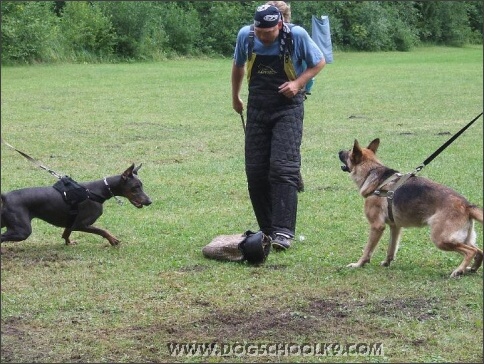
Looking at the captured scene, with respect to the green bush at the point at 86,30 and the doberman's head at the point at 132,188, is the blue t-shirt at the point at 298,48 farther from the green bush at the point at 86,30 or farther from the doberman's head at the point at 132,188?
the green bush at the point at 86,30

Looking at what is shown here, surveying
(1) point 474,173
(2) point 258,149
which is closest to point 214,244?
(2) point 258,149

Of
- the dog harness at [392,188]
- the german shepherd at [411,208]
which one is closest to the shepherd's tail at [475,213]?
the german shepherd at [411,208]

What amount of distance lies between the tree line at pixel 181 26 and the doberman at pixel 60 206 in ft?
40.0

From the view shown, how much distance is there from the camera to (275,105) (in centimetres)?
783

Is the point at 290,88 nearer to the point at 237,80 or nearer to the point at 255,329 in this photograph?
the point at 237,80

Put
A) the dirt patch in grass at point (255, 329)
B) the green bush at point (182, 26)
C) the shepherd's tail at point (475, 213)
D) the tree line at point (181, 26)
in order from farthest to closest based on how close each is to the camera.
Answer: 1. the green bush at point (182, 26)
2. the tree line at point (181, 26)
3. the shepherd's tail at point (475, 213)
4. the dirt patch in grass at point (255, 329)

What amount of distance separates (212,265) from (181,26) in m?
25.4

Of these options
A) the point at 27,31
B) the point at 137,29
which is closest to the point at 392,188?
the point at 27,31

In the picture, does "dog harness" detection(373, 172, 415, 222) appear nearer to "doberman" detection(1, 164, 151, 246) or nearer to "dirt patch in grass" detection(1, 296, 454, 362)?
"dirt patch in grass" detection(1, 296, 454, 362)

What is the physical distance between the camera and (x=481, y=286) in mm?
6328

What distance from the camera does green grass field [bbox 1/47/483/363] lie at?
5305 millimetres

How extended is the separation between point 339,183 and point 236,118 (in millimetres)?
7802

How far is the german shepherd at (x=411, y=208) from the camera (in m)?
6.65

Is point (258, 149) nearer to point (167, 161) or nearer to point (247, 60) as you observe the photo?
point (247, 60)
